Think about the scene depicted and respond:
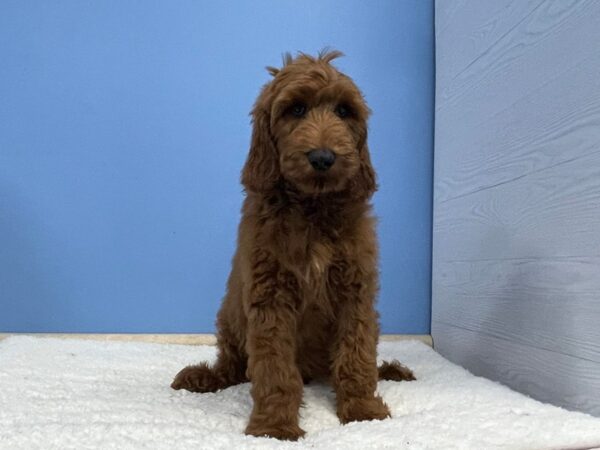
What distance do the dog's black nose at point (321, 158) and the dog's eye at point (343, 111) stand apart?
0.20m

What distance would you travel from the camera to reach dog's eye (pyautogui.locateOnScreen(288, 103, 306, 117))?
1.58m

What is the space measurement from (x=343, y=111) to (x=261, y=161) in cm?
27

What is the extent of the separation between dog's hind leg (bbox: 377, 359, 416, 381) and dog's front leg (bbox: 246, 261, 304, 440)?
0.57 m

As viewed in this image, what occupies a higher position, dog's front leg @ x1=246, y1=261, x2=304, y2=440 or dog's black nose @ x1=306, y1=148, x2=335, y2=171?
dog's black nose @ x1=306, y1=148, x2=335, y2=171

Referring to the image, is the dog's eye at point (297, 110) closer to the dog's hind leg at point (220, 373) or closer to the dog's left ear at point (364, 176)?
the dog's left ear at point (364, 176)

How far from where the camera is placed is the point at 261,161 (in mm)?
1602

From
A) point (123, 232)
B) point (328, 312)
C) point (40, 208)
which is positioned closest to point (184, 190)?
point (123, 232)

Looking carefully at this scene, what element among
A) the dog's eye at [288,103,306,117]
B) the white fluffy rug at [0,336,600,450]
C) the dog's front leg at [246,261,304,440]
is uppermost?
the dog's eye at [288,103,306,117]

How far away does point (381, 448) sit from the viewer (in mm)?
1298

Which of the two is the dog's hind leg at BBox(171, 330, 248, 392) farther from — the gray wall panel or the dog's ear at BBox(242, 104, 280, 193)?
the gray wall panel

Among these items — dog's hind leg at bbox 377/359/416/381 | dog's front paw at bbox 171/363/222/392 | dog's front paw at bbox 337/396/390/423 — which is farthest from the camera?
dog's hind leg at bbox 377/359/416/381

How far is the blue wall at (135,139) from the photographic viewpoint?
2811mm

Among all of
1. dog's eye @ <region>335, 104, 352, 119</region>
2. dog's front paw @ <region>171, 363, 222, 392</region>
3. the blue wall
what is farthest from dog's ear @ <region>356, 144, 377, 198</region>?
the blue wall

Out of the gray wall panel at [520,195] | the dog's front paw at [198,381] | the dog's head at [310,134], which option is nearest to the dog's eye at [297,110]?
the dog's head at [310,134]
